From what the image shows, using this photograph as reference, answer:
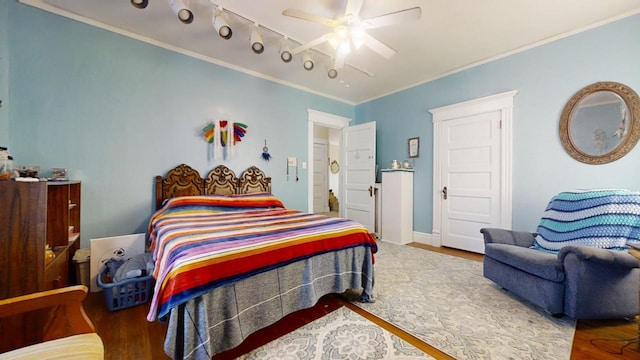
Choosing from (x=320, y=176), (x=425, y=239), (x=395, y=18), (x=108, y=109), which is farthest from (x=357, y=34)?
(x=320, y=176)

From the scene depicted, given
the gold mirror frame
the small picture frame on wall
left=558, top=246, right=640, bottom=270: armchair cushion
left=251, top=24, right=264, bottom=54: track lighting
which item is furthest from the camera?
the small picture frame on wall

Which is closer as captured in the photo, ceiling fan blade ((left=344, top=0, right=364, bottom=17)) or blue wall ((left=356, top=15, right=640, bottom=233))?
ceiling fan blade ((left=344, top=0, right=364, bottom=17))

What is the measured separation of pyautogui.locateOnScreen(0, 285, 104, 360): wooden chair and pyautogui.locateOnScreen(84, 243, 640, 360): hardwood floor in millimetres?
518

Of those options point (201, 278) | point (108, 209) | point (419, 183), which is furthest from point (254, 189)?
point (419, 183)

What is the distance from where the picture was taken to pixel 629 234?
1943 mm

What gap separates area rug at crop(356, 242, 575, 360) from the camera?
1.55 metres

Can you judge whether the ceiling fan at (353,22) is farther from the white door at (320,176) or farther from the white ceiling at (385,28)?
the white door at (320,176)

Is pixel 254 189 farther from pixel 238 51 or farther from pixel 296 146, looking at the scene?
pixel 238 51

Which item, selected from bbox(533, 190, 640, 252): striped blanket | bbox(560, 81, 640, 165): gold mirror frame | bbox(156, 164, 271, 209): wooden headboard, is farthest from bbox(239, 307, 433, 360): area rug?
bbox(560, 81, 640, 165): gold mirror frame

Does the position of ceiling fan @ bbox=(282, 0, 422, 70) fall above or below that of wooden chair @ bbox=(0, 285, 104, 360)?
above

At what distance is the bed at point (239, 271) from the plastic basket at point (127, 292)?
449mm

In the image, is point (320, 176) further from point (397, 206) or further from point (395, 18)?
point (395, 18)

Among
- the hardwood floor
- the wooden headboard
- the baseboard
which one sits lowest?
the hardwood floor

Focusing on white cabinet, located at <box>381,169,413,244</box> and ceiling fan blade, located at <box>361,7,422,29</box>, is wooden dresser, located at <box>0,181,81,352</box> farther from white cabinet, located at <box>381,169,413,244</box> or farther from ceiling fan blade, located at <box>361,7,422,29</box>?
white cabinet, located at <box>381,169,413,244</box>
